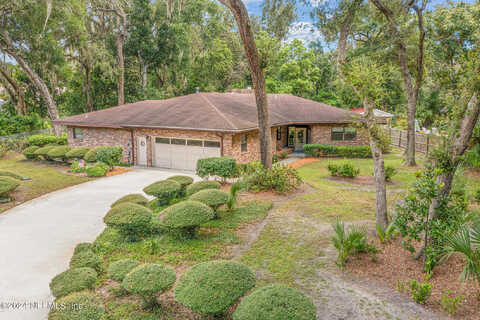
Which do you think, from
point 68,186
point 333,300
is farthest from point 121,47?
point 333,300

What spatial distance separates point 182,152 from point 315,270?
13.3 metres

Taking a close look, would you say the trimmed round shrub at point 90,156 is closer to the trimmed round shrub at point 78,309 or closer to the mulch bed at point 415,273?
the trimmed round shrub at point 78,309

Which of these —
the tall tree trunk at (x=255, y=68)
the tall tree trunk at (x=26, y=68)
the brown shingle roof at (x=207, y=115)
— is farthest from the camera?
the tall tree trunk at (x=26, y=68)

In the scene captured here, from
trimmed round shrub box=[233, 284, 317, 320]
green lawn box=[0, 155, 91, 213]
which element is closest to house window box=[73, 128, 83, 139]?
green lawn box=[0, 155, 91, 213]

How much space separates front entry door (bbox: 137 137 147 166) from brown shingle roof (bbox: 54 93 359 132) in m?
1.22

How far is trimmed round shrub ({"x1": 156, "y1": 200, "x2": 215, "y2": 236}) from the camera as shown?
775cm

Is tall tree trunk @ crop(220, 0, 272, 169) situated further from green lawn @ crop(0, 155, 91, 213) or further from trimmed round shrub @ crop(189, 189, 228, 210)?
green lawn @ crop(0, 155, 91, 213)

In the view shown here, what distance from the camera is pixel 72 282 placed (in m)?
5.47

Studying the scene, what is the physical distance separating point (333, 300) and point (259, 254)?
228 centimetres

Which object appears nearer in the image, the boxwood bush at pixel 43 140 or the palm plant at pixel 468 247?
the palm plant at pixel 468 247

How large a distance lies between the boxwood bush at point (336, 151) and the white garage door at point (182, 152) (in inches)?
348

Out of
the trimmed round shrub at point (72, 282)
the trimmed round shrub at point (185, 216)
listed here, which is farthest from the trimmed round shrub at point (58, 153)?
the trimmed round shrub at point (72, 282)

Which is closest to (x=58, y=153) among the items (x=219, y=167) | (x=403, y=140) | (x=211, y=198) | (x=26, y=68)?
(x=219, y=167)

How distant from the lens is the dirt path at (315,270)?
5.21 meters
